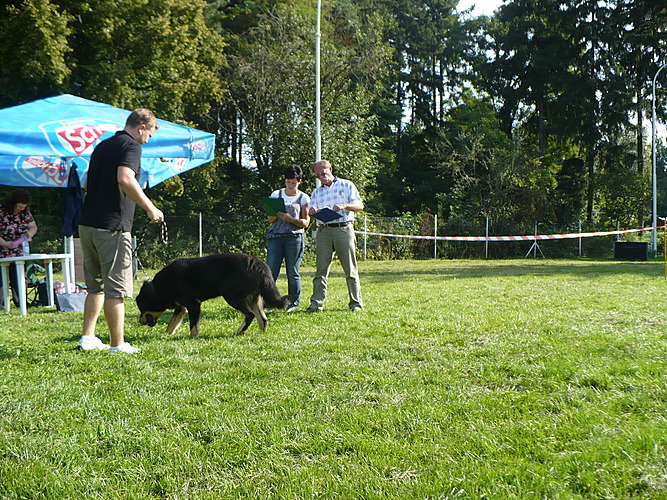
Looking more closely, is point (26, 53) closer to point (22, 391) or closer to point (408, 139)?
point (22, 391)

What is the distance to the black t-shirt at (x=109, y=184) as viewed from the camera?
174 inches

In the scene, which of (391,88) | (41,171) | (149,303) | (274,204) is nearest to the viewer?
(149,303)

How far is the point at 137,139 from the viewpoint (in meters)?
4.61

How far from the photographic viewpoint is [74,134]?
6.84 metres

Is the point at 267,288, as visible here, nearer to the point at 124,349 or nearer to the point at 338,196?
the point at 124,349

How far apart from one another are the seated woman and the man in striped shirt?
4.11 meters

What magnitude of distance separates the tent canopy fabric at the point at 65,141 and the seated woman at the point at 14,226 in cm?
62

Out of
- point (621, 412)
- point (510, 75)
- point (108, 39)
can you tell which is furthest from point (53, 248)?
point (510, 75)

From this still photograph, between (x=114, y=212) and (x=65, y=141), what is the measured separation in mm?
2915

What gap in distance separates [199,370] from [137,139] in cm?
197

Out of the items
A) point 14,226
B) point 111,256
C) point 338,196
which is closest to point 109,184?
point 111,256

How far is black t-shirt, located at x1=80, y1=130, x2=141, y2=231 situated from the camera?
4.43 meters

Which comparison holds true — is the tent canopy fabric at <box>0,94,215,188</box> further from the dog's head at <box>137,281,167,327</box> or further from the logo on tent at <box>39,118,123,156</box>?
the dog's head at <box>137,281,167,327</box>

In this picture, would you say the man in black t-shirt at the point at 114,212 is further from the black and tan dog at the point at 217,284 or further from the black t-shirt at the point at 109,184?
the black and tan dog at the point at 217,284
